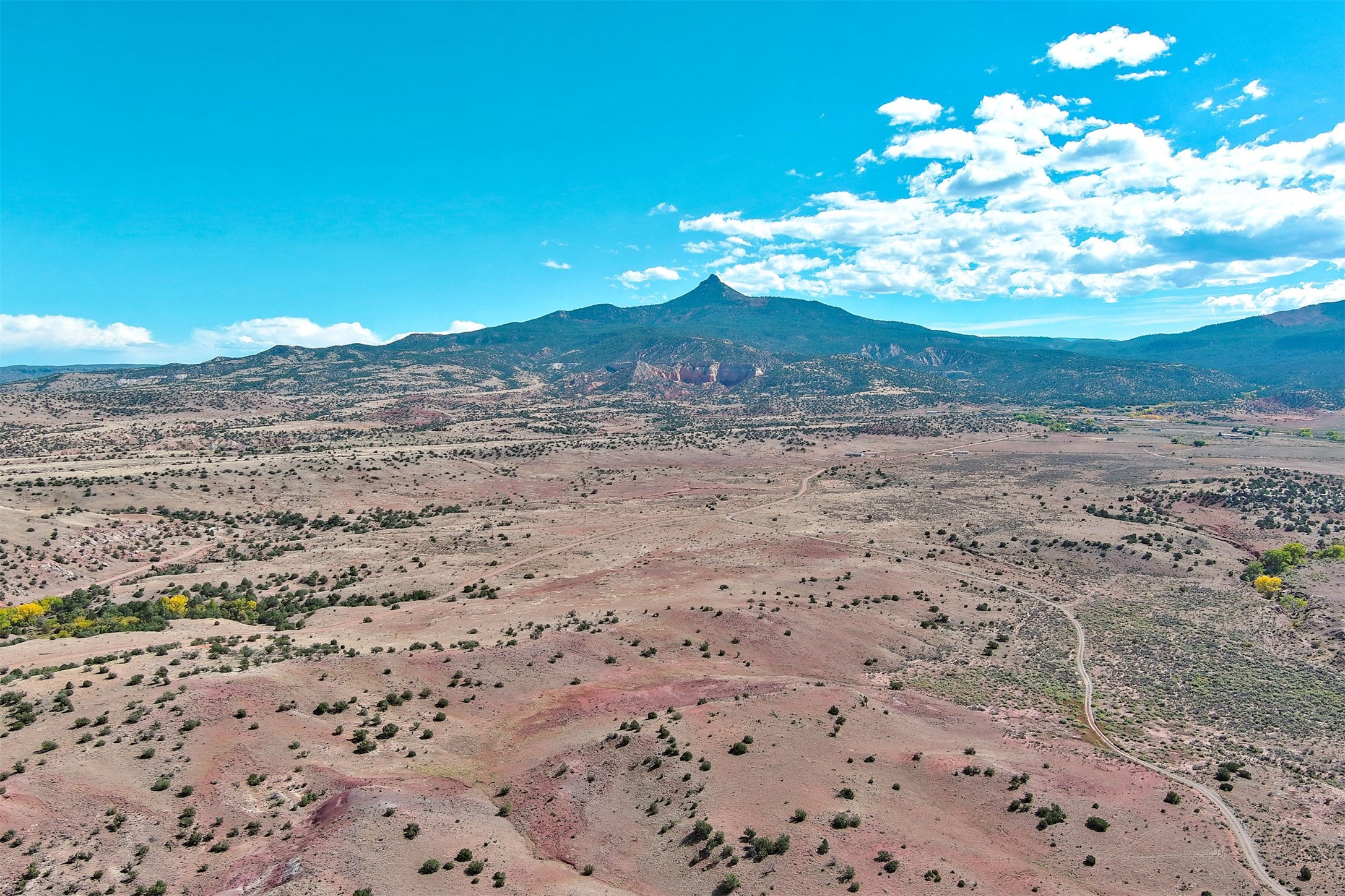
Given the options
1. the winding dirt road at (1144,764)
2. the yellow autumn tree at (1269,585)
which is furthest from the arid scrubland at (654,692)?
the winding dirt road at (1144,764)

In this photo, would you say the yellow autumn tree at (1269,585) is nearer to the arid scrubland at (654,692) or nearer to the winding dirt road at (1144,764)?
the arid scrubland at (654,692)

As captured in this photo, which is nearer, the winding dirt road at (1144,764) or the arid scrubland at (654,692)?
the arid scrubland at (654,692)

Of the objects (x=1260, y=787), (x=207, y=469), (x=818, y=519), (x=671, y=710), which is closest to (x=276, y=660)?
(x=671, y=710)

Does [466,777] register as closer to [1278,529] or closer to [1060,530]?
[1060,530]

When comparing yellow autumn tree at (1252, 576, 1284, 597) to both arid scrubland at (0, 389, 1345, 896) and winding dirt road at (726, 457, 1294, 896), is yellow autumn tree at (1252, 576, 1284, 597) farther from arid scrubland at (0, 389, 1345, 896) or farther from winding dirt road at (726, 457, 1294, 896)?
winding dirt road at (726, 457, 1294, 896)

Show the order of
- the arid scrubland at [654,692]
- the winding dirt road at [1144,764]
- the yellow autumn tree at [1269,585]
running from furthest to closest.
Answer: the yellow autumn tree at [1269,585] → the winding dirt road at [1144,764] → the arid scrubland at [654,692]

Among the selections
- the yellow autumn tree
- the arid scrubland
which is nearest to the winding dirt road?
the arid scrubland

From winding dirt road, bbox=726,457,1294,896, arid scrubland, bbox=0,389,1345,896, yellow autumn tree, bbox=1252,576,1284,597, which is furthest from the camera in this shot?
yellow autumn tree, bbox=1252,576,1284,597

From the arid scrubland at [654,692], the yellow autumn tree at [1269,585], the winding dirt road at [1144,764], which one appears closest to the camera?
the arid scrubland at [654,692]
